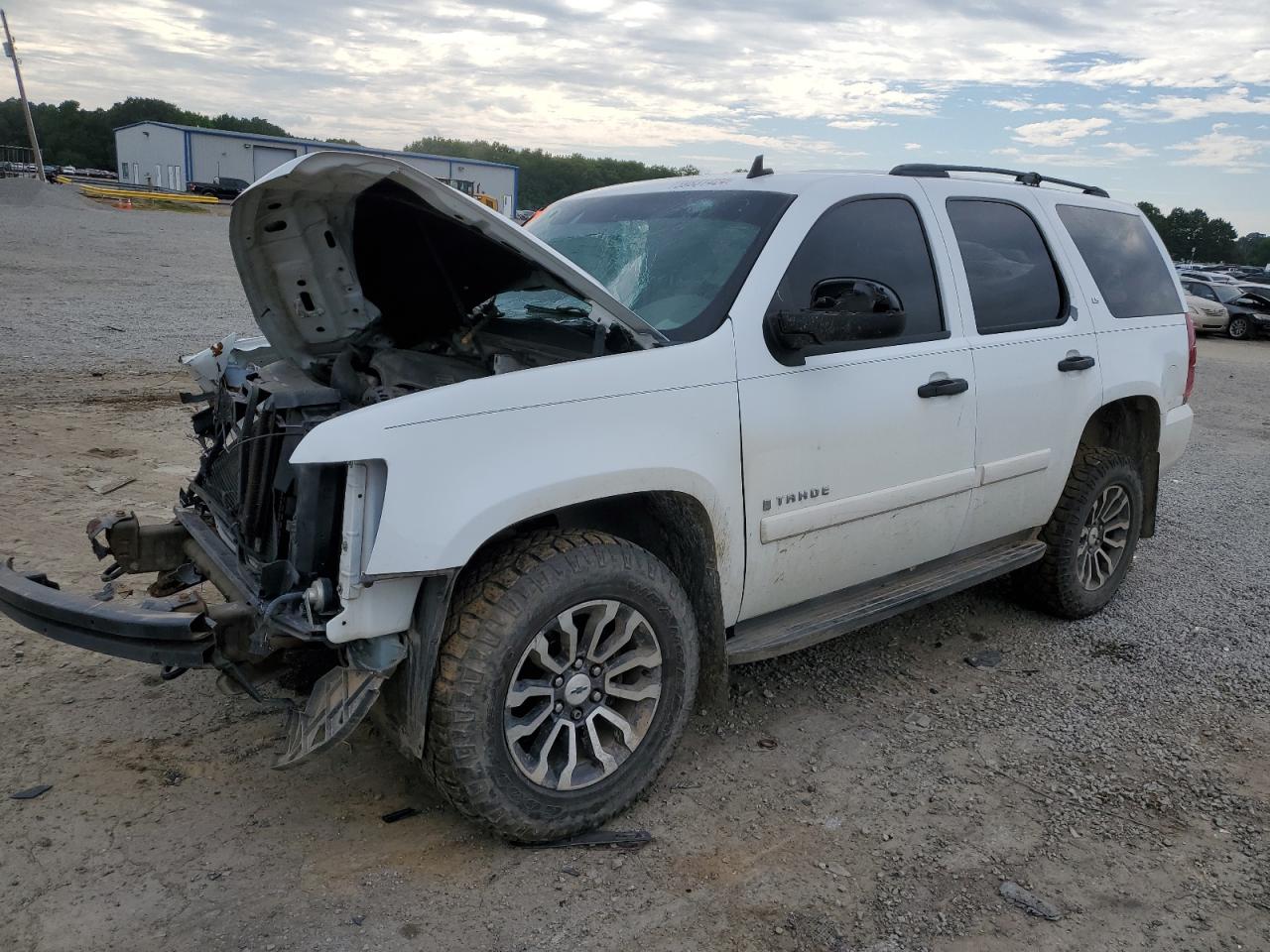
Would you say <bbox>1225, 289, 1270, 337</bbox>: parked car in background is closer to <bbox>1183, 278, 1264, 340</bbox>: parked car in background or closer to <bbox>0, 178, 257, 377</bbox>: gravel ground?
<bbox>1183, 278, 1264, 340</bbox>: parked car in background

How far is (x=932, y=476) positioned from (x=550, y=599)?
183 centimetres

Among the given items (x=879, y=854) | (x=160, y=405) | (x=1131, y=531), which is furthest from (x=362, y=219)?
(x=160, y=405)

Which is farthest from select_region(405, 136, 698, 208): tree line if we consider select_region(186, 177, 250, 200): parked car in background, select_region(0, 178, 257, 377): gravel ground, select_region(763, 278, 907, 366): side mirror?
select_region(763, 278, 907, 366): side mirror

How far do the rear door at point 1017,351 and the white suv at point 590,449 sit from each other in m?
0.02

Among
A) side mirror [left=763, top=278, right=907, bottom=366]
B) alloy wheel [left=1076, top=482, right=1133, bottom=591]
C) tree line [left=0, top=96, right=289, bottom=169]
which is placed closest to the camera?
side mirror [left=763, top=278, right=907, bottom=366]

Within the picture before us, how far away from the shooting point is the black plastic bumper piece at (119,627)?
109 inches

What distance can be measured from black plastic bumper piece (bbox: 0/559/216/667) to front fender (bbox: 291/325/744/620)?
60 cm

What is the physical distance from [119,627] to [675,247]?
7.39 ft

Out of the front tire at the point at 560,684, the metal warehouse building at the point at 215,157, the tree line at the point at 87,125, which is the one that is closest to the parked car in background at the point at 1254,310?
the front tire at the point at 560,684

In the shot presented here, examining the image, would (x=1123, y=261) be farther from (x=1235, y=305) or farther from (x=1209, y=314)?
(x=1235, y=305)

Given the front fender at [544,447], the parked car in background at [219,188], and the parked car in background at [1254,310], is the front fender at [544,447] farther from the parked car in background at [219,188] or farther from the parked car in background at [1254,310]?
the parked car in background at [219,188]

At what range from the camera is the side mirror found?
10.7 ft

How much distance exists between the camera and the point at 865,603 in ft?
12.9

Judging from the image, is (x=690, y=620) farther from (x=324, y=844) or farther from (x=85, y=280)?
(x=85, y=280)
